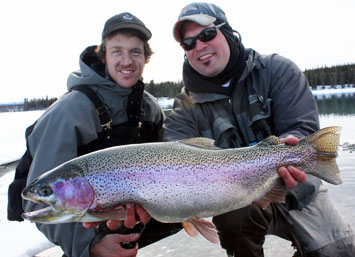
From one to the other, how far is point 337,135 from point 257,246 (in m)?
1.28

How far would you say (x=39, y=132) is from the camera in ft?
9.75

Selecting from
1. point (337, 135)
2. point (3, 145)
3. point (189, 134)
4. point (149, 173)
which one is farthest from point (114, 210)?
point (3, 145)

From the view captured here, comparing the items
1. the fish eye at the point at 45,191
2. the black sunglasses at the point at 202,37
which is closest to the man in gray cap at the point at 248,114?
the black sunglasses at the point at 202,37

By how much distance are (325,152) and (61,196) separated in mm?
2033

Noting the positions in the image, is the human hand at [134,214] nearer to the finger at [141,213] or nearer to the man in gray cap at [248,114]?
the finger at [141,213]

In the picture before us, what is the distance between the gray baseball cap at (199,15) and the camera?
3.49 meters

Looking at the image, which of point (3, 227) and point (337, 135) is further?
point (3, 227)

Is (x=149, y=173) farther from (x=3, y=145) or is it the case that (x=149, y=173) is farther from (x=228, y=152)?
(x=3, y=145)

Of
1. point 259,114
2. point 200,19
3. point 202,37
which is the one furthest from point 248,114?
point 200,19

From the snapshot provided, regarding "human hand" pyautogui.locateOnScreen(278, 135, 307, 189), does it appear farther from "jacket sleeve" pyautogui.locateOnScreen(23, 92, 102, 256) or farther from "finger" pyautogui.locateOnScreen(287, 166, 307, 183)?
"jacket sleeve" pyautogui.locateOnScreen(23, 92, 102, 256)

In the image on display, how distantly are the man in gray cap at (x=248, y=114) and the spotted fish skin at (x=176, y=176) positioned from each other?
0.55 metres

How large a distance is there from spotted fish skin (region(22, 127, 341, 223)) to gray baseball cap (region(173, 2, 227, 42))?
1.64 metres

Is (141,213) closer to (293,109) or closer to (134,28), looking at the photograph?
(293,109)

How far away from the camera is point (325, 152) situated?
2.53m
